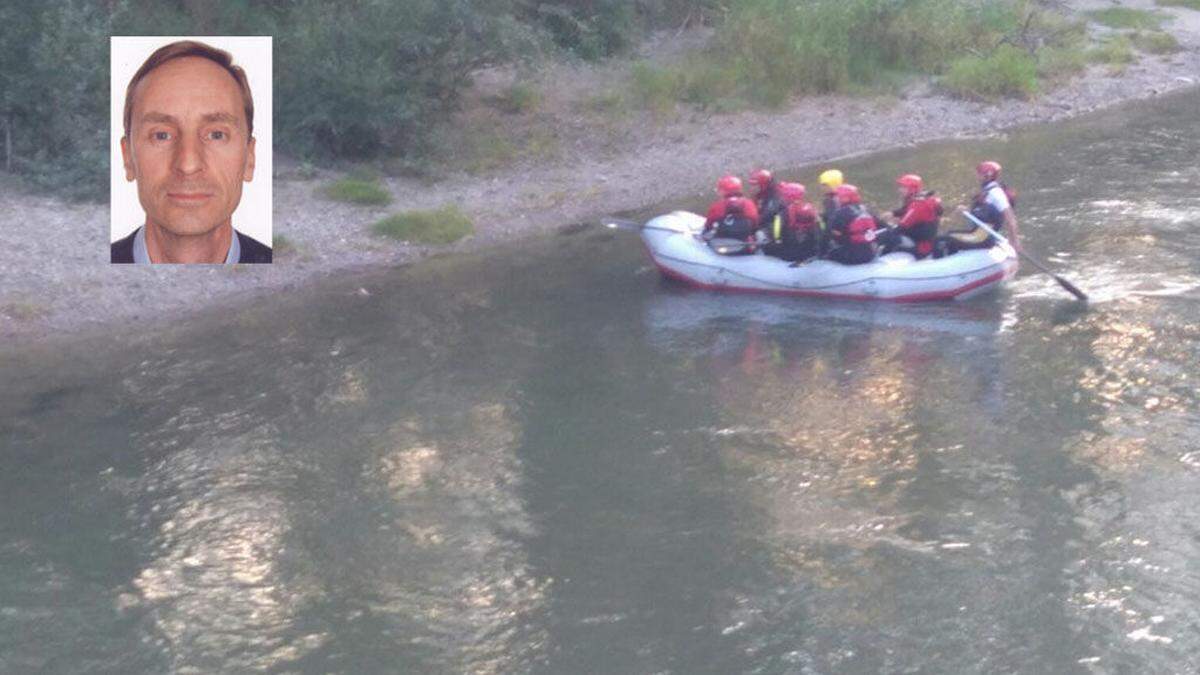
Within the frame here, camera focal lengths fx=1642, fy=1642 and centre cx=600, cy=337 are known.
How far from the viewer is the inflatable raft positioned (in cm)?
1589

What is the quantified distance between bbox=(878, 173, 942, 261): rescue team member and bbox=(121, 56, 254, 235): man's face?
6331 millimetres

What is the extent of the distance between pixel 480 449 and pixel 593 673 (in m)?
3.67

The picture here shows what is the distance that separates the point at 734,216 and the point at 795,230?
669mm

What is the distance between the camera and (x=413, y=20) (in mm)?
19109

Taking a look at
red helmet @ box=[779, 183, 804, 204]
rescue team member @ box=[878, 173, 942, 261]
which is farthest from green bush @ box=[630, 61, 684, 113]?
rescue team member @ box=[878, 173, 942, 261]

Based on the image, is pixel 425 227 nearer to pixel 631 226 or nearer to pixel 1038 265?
pixel 631 226

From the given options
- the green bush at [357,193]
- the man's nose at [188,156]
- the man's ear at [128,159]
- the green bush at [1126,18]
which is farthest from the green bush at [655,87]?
the green bush at [1126,18]

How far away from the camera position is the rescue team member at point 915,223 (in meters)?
16.2

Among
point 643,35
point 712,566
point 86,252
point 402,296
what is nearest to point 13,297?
point 86,252

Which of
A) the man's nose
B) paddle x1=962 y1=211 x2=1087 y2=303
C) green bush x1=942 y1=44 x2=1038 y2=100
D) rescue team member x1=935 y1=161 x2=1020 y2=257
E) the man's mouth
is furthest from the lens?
green bush x1=942 y1=44 x2=1038 y2=100

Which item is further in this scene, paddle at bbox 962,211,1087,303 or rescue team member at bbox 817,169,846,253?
rescue team member at bbox 817,169,846,253

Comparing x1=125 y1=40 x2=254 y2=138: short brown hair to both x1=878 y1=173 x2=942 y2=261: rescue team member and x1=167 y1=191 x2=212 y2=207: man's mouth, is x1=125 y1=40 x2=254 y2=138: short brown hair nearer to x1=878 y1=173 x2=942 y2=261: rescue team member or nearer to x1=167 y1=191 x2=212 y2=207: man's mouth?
x1=167 y1=191 x2=212 y2=207: man's mouth

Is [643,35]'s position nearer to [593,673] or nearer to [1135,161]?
[1135,161]

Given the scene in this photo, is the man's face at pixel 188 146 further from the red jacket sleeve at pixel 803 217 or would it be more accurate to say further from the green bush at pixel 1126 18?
the green bush at pixel 1126 18
